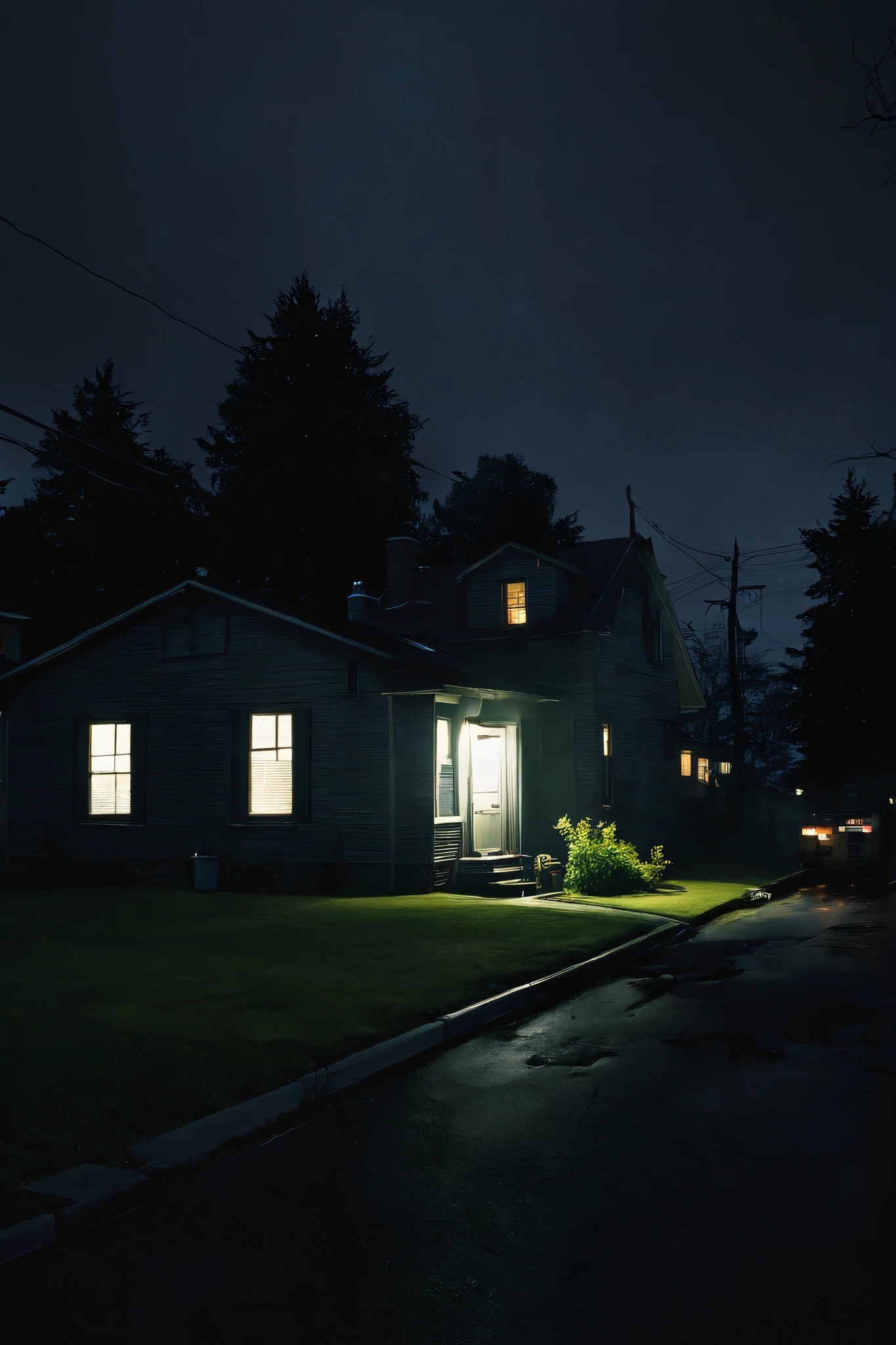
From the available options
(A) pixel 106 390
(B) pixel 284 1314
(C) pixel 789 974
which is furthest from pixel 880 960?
(A) pixel 106 390

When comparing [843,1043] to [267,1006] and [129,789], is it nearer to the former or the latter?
[267,1006]

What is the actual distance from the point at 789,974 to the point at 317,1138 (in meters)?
6.76

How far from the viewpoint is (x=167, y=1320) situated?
3947 millimetres

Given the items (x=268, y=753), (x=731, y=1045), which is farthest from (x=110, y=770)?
(x=731, y=1045)

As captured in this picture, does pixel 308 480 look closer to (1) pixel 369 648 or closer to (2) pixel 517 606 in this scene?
(2) pixel 517 606

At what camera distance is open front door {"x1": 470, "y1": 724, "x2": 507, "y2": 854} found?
22.4m

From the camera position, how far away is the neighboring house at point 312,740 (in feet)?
66.9

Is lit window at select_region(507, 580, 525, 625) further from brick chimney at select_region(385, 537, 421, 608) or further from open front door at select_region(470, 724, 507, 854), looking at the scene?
open front door at select_region(470, 724, 507, 854)

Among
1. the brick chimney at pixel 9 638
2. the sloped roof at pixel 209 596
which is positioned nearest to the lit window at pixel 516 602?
the sloped roof at pixel 209 596

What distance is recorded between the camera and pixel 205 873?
20734 mm

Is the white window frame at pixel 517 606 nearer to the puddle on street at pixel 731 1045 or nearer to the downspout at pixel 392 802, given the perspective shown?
the downspout at pixel 392 802

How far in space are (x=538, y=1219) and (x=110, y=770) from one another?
20051 mm

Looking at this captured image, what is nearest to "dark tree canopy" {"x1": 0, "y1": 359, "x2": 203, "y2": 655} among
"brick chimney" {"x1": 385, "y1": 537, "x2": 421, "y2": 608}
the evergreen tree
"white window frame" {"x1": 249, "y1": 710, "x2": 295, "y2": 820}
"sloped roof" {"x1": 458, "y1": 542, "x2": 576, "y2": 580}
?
the evergreen tree

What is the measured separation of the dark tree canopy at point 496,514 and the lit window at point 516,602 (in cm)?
2801
